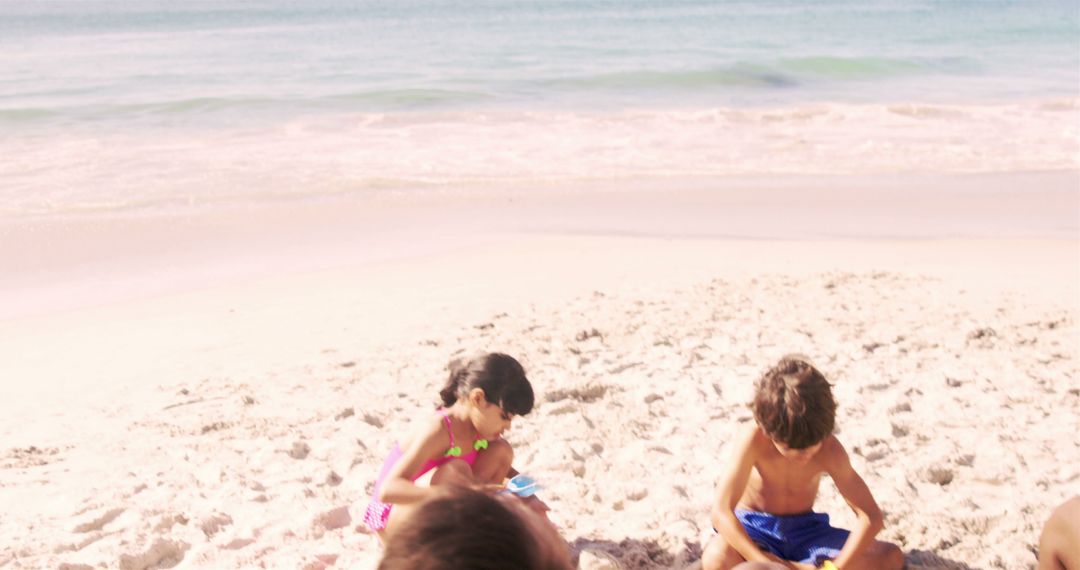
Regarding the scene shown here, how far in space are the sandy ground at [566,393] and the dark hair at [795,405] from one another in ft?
2.37

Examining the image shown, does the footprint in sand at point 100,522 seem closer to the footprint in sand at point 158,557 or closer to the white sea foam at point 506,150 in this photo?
the footprint in sand at point 158,557

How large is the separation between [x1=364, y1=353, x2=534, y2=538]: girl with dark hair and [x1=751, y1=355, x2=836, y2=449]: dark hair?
725 millimetres

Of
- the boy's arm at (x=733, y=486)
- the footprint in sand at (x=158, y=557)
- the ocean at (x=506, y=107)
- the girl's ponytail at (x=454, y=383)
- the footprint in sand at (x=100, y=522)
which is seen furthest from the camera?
the ocean at (x=506, y=107)

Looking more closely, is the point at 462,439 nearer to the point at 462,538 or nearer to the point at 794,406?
the point at 794,406

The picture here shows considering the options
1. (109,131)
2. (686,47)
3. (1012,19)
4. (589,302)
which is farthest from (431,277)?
(1012,19)

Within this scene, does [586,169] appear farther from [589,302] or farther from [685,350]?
[685,350]

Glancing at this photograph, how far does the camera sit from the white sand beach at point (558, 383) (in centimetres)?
387

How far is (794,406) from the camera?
10.3 feet

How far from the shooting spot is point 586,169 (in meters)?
11.4

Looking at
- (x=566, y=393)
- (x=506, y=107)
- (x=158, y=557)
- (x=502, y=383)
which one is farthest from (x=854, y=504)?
(x=506, y=107)

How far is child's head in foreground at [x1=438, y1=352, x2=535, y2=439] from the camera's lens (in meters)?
3.39

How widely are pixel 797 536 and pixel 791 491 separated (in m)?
0.14

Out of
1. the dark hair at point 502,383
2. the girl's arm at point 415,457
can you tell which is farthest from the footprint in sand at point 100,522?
the dark hair at point 502,383

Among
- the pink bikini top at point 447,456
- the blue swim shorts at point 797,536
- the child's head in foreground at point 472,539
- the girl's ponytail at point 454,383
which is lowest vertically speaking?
the blue swim shorts at point 797,536
